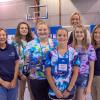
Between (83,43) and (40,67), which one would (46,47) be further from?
(83,43)

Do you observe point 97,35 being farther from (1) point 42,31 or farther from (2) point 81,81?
(1) point 42,31

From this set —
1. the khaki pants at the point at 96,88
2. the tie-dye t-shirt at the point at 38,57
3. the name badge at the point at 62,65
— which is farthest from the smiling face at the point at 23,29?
the khaki pants at the point at 96,88

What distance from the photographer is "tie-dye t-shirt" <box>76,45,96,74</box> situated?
2.90 m

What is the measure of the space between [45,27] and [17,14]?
8.36 meters

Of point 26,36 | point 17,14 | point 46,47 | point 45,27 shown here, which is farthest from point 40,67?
point 17,14

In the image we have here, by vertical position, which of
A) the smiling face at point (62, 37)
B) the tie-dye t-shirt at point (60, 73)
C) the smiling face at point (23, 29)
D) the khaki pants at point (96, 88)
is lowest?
the khaki pants at point (96, 88)

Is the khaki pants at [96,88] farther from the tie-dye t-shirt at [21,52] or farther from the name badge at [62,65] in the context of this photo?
the tie-dye t-shirt at [21,52]

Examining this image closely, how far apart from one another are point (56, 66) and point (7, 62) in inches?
24.4

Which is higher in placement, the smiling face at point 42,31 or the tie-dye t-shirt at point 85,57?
the smiling face at point 42,31

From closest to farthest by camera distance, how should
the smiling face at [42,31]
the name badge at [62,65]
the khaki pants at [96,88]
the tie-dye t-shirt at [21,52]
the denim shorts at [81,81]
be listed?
the name badge at [62,65] → the smiling face at [42,31] → the denim shorts at [81,81] → the khaki pants at [96,88] → the tie-dye t-shirt at [21,52]

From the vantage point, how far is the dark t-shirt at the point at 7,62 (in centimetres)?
283

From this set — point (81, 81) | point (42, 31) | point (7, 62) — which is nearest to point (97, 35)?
point (81, 81)

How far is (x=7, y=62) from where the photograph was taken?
9.36 feet

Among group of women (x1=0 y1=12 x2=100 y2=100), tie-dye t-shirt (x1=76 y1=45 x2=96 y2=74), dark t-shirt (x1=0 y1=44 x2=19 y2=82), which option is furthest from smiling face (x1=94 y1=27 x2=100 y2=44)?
dark t-shirt (x1=0 y1=44 x2=19 y2=82)
